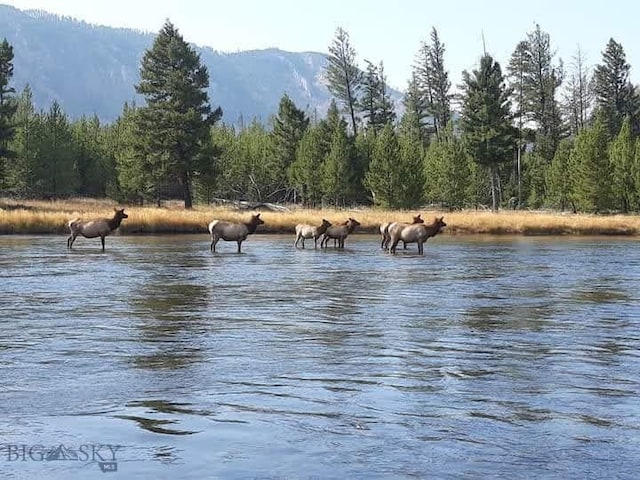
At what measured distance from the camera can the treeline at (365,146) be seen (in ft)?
207

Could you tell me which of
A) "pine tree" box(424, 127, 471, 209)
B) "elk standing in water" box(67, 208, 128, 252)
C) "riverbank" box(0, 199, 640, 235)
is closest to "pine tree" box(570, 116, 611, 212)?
"riverbank" box(0, 199, 640, 235)

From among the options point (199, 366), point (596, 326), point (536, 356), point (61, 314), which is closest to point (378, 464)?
point (199, 366)

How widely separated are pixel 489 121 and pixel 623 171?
12.1m

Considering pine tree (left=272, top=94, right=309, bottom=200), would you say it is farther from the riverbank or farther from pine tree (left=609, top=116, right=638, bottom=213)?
pine tree (left=609, top=116, right=638, bottom=213)

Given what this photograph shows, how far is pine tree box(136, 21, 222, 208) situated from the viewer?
63.8 metres

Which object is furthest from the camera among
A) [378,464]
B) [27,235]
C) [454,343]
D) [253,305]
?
[27,235]

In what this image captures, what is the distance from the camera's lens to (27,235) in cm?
4356

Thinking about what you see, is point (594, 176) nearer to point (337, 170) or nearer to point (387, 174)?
point (387, 174)

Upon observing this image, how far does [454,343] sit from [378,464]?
19.5 feet

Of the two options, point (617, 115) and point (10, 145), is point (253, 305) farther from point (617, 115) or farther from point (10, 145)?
point (617, 115)

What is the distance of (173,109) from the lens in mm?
64438

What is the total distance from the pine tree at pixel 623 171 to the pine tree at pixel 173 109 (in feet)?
94.8

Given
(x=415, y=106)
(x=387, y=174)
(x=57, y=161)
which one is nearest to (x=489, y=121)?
(x=387, y=174)

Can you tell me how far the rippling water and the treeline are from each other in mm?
42116
